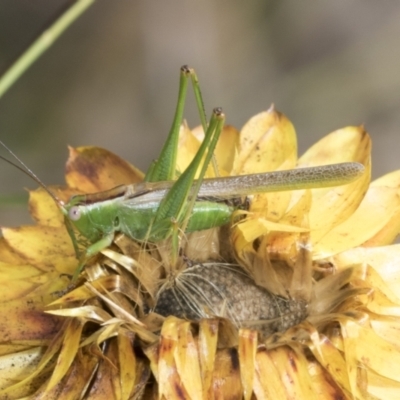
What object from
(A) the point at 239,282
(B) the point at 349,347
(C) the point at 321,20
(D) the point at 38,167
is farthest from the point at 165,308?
(C) the point at 321,20

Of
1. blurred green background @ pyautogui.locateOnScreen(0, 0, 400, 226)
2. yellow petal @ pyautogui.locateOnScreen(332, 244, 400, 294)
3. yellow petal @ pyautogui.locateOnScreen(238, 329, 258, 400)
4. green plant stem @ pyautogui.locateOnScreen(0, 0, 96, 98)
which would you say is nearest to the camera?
yellow petal @ pyautogui.locateOnScreen(238, 329, 258, 400)

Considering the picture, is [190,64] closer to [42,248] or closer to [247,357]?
[42,248]

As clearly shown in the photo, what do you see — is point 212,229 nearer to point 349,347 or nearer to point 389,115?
point 349,347

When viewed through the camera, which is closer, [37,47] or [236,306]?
[236,306]

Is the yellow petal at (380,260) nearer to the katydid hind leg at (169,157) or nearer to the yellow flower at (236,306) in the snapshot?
the yellow flower at (236,306)

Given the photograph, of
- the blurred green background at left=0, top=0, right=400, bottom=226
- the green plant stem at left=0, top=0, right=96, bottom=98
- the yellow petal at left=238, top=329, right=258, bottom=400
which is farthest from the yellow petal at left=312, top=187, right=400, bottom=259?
Result: the blurred green background at left=0, top=0, right=400, bottom=226

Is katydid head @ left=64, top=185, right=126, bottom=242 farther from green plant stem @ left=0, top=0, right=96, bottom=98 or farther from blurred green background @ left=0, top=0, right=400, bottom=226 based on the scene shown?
blurred green background @ left=0, top=0, right=400, bottom=226

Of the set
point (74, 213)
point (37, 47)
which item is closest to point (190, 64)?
point (37, 47)

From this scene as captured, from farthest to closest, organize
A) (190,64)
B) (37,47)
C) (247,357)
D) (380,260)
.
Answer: (190,64)
(37,47)
(380,260)
(247,357)
